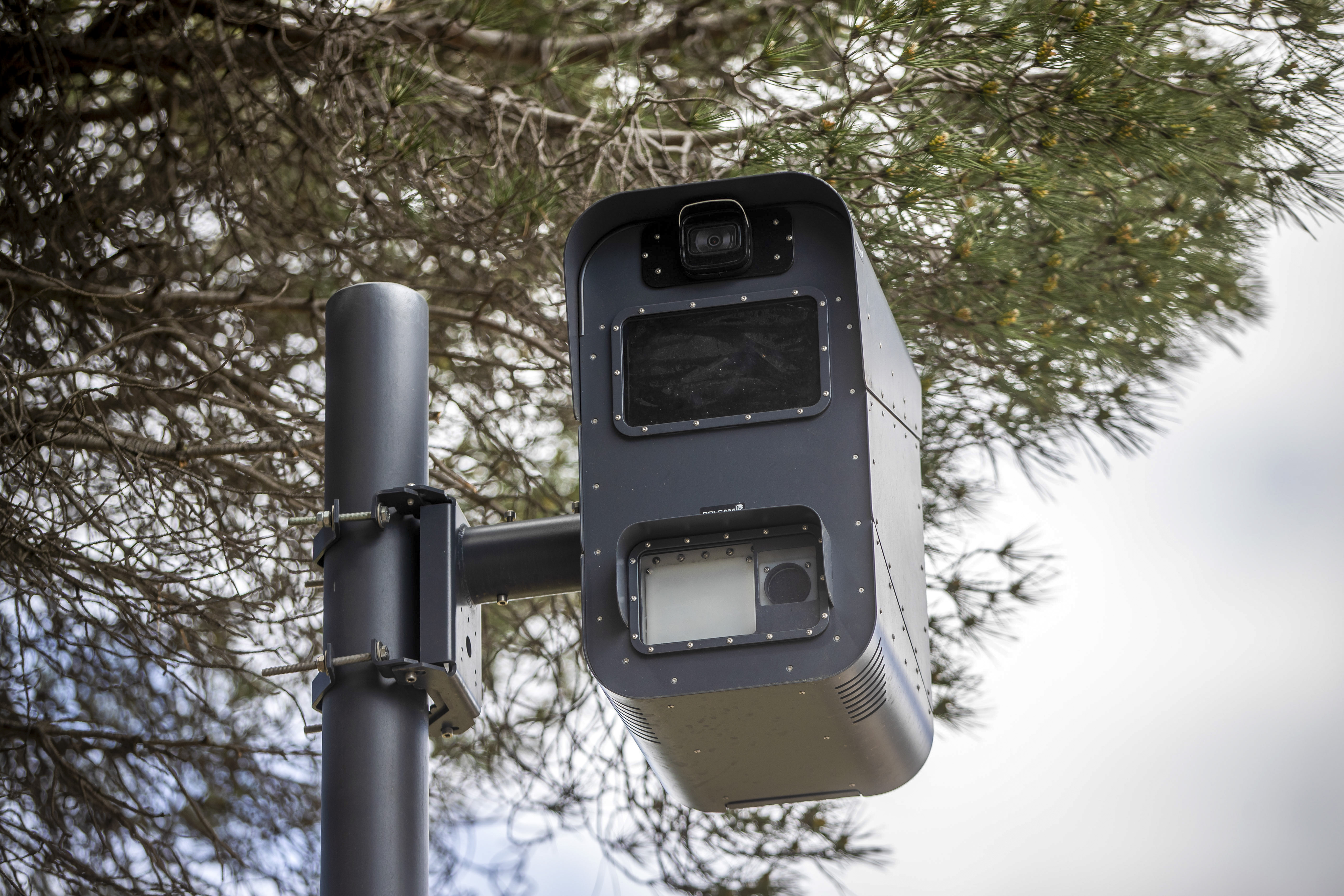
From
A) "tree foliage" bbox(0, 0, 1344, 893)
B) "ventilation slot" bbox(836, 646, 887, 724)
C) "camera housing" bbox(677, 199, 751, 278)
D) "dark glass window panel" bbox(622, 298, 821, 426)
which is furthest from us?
"tree foliage" bbox(0, 0, 1344, 893)

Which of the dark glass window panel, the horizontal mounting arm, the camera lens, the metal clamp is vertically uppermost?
the camera lens

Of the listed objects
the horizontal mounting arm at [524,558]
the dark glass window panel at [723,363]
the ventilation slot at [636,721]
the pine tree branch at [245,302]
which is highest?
the pine tree branch at [245,302]

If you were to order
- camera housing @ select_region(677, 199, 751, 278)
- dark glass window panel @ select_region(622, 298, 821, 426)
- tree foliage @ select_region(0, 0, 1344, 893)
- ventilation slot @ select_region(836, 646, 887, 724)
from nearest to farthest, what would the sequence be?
ventilation slot @ select_region(836, 646, 887, 724)
dark glass window panel @ select_region(622, 298, 821, 426)
camera housing @ select_region(677, 199, 751, 278)
tree foliage @ select_region(0, 0, 1344, 893)

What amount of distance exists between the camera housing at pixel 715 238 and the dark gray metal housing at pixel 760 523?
1.0 inches

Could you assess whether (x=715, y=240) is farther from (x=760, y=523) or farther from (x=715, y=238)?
(x=760, y=523)

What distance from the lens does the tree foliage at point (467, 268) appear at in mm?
3504

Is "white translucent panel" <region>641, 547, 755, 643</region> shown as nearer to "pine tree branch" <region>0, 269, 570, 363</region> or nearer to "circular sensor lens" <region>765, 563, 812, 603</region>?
"circular sensor lens" <region>765, 563, 812, 603</region>

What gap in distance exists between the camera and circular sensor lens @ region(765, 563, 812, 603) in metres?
2.00

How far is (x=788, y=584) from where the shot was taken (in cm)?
202

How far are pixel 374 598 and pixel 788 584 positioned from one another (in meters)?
0.69

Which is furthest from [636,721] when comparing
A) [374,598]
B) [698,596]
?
[374,598]

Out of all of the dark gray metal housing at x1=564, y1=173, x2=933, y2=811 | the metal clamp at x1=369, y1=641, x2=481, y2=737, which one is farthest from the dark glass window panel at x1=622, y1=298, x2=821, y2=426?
the metal clamp at x1=369, y1=641, x2=481, y2=737

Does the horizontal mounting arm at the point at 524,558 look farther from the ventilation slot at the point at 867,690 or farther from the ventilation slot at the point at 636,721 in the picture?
the ventilation slot at the point at 867,690

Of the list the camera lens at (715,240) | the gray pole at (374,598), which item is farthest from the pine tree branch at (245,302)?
the camera lens at (715,240)
